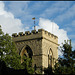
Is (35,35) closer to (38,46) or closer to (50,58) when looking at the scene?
(38,46)

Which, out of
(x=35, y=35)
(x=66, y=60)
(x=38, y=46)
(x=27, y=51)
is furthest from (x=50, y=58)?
(x=66, y=60)

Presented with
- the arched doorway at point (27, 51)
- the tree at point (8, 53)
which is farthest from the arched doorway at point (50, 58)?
the tree at point (8, 53)

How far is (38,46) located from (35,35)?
1.88 m

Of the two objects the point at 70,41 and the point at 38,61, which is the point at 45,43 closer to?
the point at 38,61

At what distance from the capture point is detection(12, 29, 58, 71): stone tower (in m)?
38.3

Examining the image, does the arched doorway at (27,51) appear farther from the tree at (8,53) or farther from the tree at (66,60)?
the tree at (66,60)

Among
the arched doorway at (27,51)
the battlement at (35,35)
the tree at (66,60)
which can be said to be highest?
the battlement at (35,35)

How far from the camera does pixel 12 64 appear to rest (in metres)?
33.2

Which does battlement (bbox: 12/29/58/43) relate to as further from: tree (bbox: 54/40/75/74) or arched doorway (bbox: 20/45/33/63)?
tree (bbox: 54/40/75/74)

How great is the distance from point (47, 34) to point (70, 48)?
1136cm

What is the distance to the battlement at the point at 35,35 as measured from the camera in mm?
38719

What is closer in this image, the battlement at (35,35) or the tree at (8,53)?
the tree at (8,53)

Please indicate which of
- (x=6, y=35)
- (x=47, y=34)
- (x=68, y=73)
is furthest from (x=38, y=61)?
(x=68, y=73)

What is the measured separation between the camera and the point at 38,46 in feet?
127
